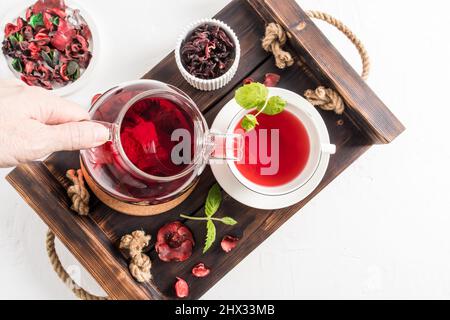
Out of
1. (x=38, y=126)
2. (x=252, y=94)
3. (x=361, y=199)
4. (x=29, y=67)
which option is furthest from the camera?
(x=361, y=199)

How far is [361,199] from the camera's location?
4.31 ft

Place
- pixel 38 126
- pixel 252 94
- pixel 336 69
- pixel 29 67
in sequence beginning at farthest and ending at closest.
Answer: pixel 29 67
pixel 336 69
pixel 252 94
pixel 38 126

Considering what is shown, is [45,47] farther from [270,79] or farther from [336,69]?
[336,69]

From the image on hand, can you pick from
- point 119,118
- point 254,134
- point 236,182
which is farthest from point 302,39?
point 119,118

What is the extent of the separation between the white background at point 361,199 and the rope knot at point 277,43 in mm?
299

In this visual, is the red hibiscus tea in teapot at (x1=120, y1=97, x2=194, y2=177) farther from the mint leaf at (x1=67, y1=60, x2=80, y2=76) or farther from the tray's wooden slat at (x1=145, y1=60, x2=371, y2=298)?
the mint leaf at (x1=67, y1=60, x2=80, y2=76)

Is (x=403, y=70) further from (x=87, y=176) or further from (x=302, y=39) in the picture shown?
(x=87, y=176)

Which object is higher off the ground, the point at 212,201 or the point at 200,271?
the point at 212,201

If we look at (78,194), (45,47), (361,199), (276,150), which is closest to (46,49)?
(45,47)

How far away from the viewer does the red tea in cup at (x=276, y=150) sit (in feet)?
3.13

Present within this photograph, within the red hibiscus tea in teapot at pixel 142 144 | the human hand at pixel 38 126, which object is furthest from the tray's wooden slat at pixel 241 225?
the human hand at pixel 38 126

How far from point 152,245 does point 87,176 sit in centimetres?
20

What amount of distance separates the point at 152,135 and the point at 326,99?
402 mm

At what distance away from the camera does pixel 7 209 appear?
126cm
